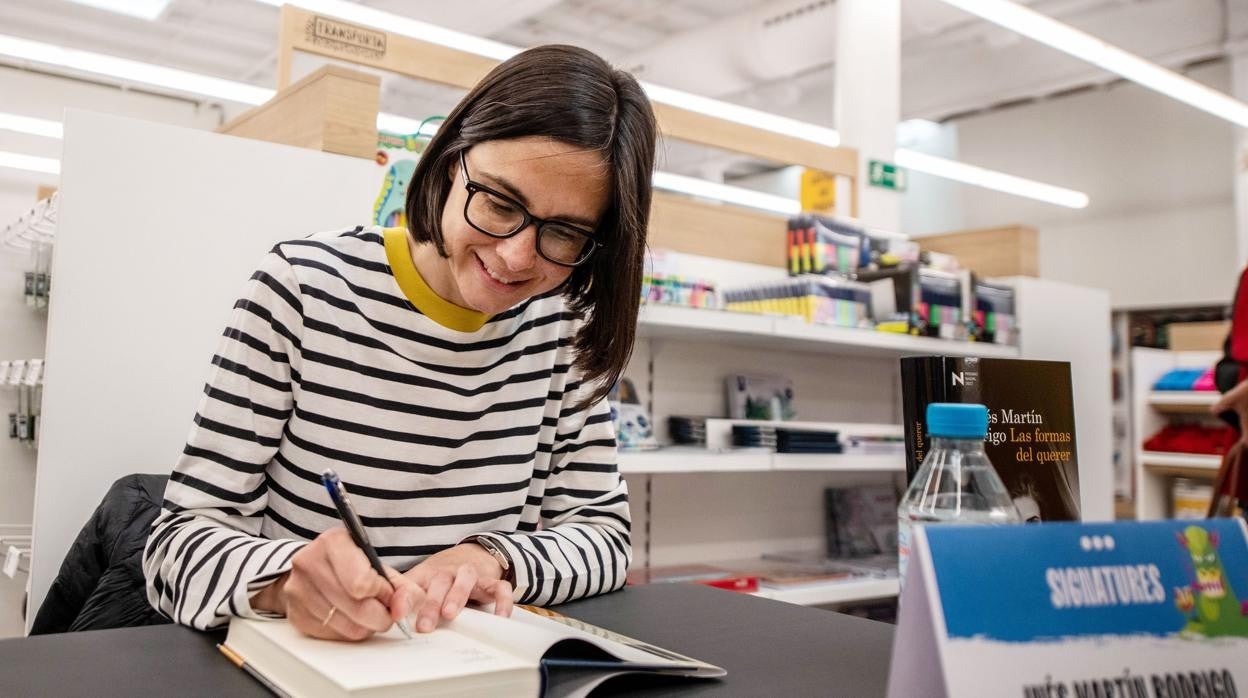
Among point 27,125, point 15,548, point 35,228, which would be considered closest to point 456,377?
point 15,548

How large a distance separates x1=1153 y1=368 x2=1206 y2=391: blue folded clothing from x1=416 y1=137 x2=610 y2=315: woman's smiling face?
5.66 meters

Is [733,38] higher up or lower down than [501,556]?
higher up

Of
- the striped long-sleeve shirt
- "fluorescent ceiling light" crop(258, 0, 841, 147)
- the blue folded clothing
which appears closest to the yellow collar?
the striped long-sleeve shirt

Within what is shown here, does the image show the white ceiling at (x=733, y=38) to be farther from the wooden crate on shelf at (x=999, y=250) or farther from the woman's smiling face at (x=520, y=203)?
the woman's smiling face at (x=520, y=203)

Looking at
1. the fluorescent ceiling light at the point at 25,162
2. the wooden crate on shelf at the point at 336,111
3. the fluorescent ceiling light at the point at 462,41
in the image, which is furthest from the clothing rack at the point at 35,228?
the fluorescent ceiling light at the point at 25,162

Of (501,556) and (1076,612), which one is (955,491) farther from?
(501,556)

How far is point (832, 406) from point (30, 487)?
9.25 feet

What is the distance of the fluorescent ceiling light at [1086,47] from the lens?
4.09 meters

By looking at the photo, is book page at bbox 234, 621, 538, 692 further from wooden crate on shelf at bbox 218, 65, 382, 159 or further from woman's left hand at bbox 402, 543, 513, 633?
wooden crate on shelf at bbox 218, 65, 382, 159

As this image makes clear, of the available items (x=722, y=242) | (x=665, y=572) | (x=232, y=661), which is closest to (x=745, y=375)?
(x=722, y=242)

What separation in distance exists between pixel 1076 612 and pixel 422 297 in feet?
2.95

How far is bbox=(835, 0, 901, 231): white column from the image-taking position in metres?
4.68

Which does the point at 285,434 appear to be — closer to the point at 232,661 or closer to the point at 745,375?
the point at 232,661

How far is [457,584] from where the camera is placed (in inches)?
35.2
